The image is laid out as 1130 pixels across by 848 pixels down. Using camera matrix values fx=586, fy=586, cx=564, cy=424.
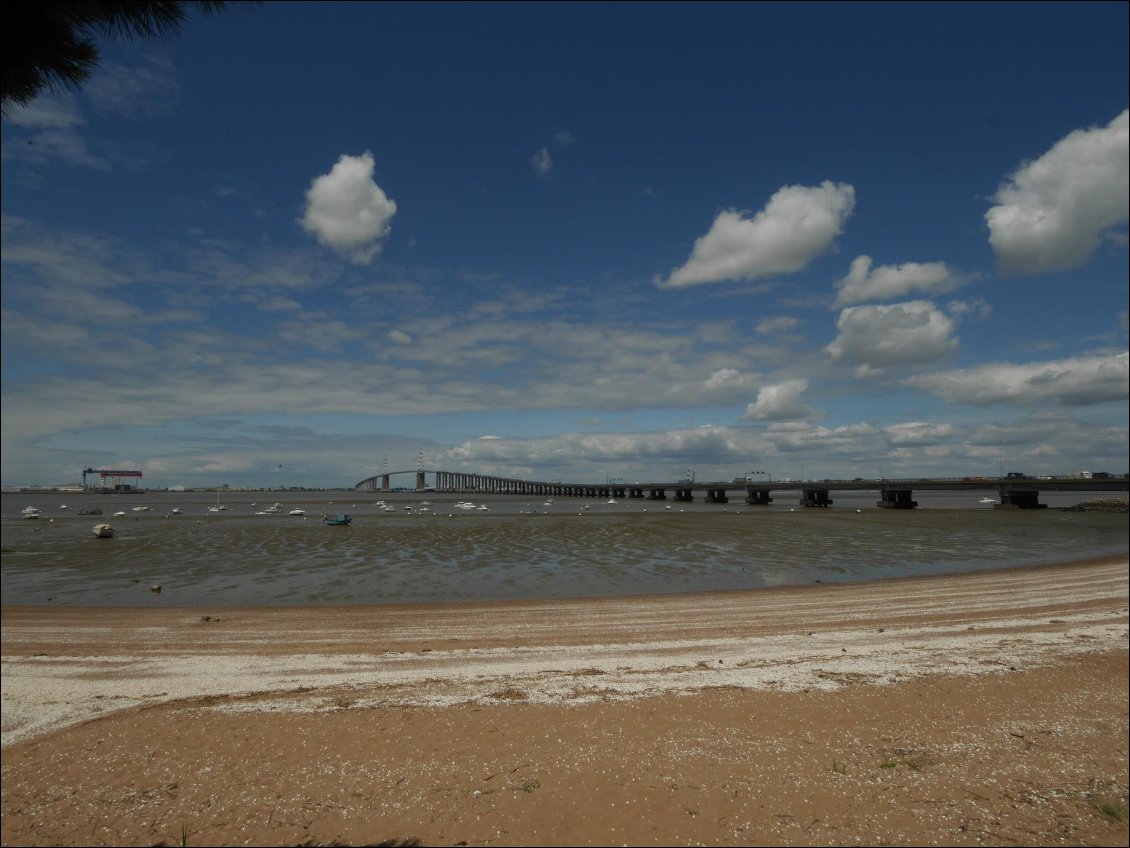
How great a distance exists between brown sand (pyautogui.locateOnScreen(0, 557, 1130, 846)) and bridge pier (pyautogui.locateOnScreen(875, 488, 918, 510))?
13473 centimetres

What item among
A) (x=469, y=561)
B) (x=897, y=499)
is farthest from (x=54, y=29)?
(x=897, y=499)

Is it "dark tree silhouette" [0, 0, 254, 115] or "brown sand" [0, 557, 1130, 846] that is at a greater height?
"dark tree silhouette" [0, 0, 254, 115]

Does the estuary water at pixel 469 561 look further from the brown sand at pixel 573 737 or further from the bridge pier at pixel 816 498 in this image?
the bridge pier at pixel 816 498

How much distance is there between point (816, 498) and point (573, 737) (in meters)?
160

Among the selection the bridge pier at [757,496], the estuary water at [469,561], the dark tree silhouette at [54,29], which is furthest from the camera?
the bridge pier at [757,496]

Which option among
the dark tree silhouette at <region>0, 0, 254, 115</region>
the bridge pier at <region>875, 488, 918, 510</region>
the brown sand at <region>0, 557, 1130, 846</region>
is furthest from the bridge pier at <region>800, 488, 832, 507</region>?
the dark tree silhouette at <region>0, 0, 254, 115</region>

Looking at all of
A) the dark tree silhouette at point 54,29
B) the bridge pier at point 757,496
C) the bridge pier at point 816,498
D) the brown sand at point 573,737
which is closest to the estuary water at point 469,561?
the brown sand at point 573,737

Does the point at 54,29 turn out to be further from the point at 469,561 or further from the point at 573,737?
Answer: the point at 469,561

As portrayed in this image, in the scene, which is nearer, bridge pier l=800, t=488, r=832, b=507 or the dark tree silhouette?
the dark tree silhouette

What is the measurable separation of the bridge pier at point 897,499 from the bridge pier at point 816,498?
42.9ft

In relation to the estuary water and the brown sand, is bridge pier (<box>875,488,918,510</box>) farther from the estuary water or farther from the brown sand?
the brown sand

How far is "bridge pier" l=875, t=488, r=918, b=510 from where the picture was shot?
139 meters

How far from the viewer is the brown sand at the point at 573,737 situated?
8.39 m

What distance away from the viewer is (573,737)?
1062 centimetres
